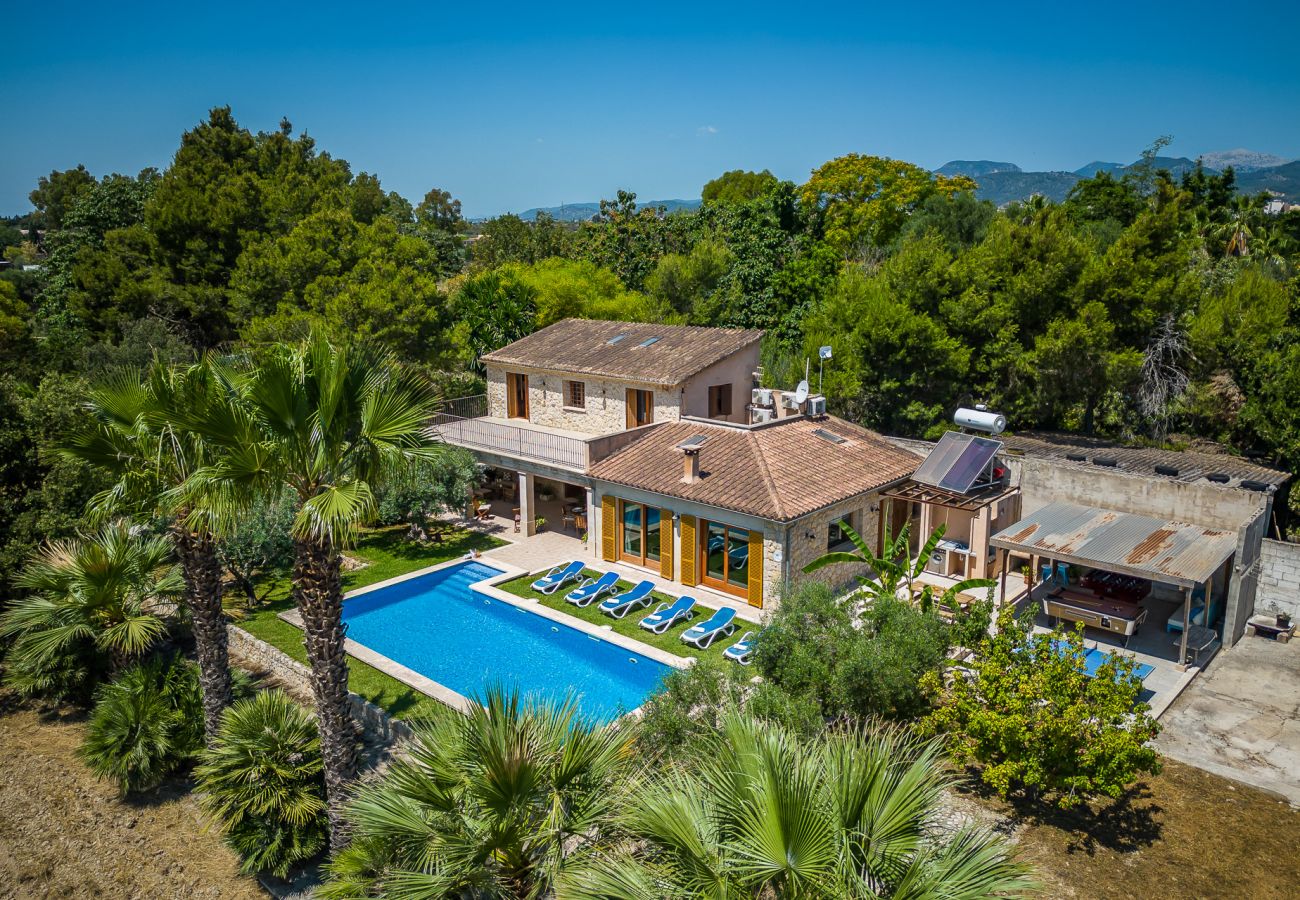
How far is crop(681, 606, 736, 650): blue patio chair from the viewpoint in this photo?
66.8 feet

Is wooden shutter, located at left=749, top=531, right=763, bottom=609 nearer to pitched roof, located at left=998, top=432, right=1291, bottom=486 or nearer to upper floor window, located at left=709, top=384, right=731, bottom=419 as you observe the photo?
upper floor window, located at left=709, top=384, right=731, bottom=419

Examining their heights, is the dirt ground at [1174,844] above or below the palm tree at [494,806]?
below

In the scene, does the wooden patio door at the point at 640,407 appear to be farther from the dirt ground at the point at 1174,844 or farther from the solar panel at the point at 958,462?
the dirt ground at the point at 1174,844

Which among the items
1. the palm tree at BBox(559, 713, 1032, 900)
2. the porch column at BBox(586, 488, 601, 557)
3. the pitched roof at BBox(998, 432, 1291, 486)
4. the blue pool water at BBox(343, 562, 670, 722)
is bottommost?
the blue pool water at BBox(343, 562, 670, 722)

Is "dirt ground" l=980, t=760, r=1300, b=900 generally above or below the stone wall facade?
below

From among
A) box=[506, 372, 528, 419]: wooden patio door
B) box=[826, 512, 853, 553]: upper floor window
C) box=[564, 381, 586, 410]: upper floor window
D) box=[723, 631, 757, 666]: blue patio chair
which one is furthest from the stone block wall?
box=[506, 372, 528, 419]: wooden patio door

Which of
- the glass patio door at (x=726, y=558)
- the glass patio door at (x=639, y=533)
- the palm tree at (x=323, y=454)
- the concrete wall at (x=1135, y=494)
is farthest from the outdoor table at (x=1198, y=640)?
the palm tree at (x=323, y=454)

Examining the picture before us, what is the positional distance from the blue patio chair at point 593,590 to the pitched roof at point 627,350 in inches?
277

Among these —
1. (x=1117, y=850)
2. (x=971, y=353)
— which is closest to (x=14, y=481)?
(x=1117, y=850)

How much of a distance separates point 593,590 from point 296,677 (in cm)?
776

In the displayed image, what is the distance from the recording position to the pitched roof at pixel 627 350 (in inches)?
1129

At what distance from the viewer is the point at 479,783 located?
895cm

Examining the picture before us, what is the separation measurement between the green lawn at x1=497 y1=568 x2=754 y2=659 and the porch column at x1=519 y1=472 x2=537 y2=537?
166 inches

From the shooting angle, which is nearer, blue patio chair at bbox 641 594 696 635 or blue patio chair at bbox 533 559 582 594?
blue patio chair at bbox 641 594 696 635
